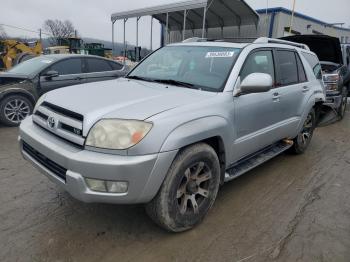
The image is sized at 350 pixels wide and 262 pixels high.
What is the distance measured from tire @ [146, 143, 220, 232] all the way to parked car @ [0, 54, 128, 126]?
16.3 feet

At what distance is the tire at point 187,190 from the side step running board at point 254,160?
1.16ft

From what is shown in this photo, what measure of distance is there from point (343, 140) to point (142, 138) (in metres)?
5.52

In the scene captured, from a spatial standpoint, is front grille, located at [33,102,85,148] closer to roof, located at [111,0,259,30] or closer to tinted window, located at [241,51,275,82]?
tinted window, located at [241,51,275,82]

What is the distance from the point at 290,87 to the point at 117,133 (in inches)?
112

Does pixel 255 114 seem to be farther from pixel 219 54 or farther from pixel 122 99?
pixel 122 99

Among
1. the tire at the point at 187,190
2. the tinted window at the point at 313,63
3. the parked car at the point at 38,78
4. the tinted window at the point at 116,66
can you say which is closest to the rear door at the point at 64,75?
the parked car at the point at 38,78

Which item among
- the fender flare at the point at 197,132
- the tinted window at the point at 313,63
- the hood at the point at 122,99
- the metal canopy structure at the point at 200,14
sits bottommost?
the fender flare at the point at 197,132

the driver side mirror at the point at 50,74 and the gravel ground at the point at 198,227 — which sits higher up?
the driver side mirror at the point at 50,74

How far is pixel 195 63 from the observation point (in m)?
3.69

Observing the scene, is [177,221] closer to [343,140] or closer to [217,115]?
[217,115]

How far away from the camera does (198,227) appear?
309 centimetres

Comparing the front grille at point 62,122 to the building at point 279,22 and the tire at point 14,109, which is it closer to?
the tire at point 14,109

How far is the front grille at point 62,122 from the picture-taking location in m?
2.60

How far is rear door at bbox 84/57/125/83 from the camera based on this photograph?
298 inches
